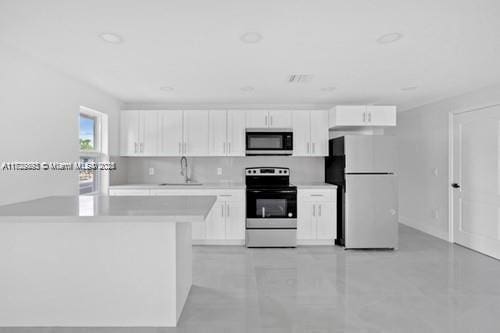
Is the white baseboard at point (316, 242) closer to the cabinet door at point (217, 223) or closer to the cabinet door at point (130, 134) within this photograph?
the cabinet door at point (217, 223)

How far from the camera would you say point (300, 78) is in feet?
11.2

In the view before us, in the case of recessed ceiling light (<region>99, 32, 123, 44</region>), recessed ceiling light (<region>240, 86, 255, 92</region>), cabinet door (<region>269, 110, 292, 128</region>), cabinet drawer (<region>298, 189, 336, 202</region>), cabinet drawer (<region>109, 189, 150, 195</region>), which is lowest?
cabinet drawer (<region>298, 189, 336, 202</region>)

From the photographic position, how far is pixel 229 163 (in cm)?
495

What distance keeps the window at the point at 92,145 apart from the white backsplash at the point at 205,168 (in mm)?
699

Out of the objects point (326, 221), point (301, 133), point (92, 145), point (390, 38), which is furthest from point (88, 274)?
point (301, 133)

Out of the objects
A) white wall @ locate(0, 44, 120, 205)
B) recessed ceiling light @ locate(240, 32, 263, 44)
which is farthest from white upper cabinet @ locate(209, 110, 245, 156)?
recessed ceiling light @ locate(240, 32, 263, 44)

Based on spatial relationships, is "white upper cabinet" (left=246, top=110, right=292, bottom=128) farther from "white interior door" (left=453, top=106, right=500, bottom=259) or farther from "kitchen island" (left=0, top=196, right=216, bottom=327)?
"kitchen island" (left=0, top=196, right=216, bottom=327)

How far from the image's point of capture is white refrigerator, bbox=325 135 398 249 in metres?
4.10

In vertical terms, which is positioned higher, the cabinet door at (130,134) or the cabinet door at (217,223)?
the cabinet door at (130,134)

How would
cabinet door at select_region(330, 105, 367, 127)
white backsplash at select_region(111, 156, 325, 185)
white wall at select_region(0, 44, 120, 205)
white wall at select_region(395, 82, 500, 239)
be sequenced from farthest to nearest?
white backsplash at select_region(111, 156, 325, 185), white wall at select_region(395, 82, 500, 239), cabinet door at select_region(330, 105, 367, 127), white wall at select_region(0, 44, 120, 205)

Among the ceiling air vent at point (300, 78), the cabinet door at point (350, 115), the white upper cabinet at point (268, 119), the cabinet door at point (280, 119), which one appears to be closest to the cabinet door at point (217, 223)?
the white upper cabinet at point (268, 119)

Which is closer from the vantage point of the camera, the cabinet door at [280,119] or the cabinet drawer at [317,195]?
the cabinet drawer at [317,195]

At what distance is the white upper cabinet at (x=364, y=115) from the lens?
4320mm

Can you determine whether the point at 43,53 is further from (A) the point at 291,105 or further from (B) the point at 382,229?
(B) the point at 382,229
